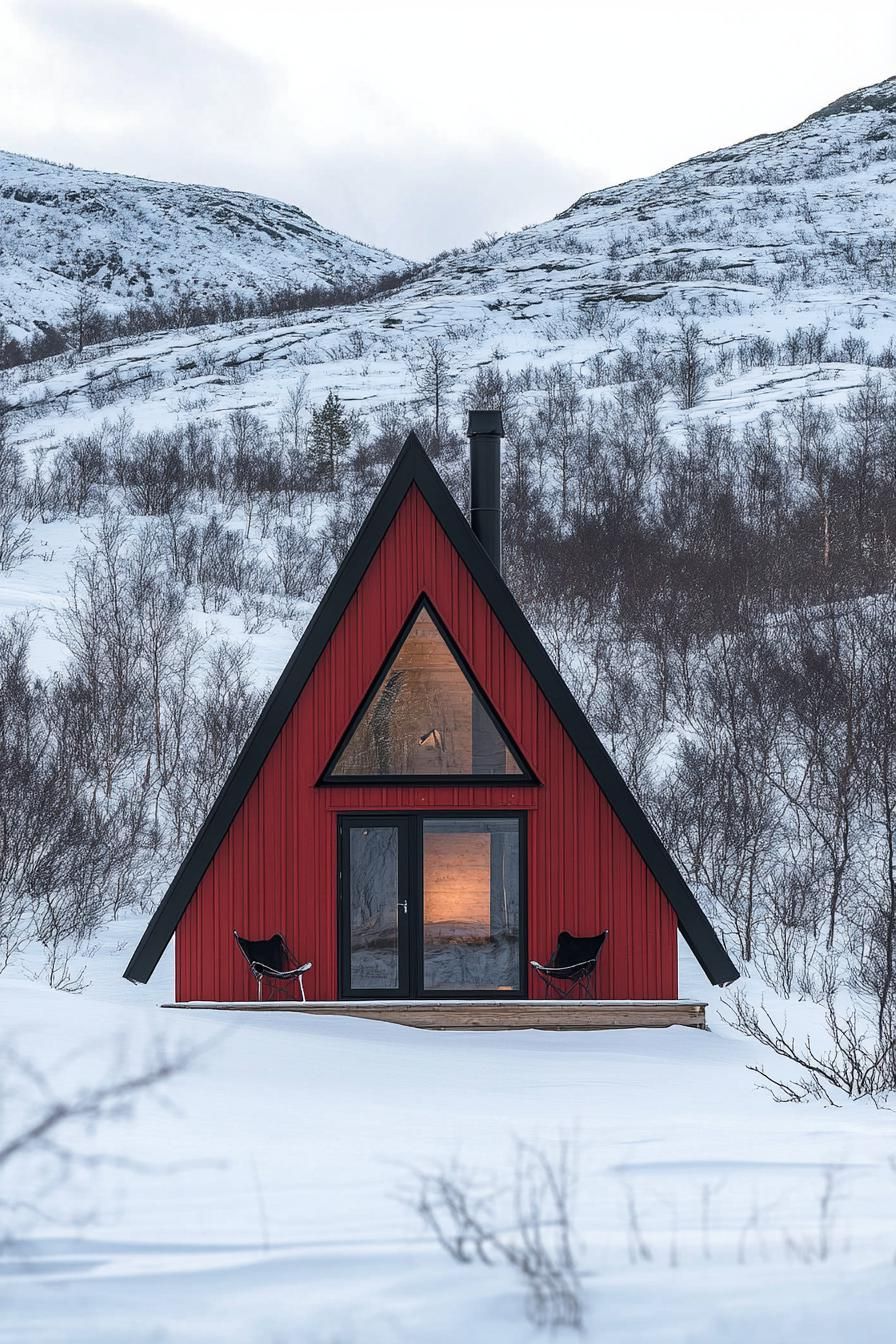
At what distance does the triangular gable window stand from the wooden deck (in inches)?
81.7

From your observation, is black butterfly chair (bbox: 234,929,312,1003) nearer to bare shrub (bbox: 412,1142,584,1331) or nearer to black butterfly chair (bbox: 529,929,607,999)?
black butterfly chair (bbox: 529,929,607,999)

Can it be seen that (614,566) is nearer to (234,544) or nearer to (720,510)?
A: (720,510)

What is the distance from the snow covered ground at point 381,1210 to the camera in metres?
3.54

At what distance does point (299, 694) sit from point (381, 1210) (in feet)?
21.1

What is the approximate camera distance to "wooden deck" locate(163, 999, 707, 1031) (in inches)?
387

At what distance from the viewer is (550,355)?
67.1 metres

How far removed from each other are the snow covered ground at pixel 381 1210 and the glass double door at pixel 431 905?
3558mm

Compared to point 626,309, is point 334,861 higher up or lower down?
lower down

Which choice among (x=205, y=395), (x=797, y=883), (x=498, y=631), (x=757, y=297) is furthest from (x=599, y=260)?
(x=498, y=631)

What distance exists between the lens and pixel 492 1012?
32.6 feet

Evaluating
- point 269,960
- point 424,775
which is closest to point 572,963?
point 424,775

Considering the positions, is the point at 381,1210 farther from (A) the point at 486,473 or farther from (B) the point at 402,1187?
(A) the point at 486,473

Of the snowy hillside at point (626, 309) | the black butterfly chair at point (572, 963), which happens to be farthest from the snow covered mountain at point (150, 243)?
the black butterfly chair at point (572, 963)

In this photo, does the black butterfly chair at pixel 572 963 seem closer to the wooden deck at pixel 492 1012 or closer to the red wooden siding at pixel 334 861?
the red wooden siding at pixel 334 861
